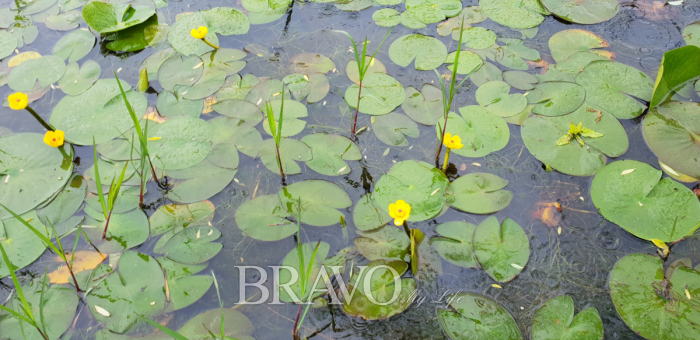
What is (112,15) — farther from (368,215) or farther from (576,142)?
(576,142)

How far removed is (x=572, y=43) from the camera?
9.00ft

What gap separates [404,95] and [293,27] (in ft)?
3.62

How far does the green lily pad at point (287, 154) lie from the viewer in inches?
86.8

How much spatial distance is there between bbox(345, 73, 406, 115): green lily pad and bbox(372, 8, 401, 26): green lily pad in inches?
22.5

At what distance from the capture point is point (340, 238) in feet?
6.47

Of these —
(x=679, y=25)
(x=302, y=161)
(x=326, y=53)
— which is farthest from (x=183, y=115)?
(x=679, y=25)

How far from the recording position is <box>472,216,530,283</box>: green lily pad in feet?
5.97

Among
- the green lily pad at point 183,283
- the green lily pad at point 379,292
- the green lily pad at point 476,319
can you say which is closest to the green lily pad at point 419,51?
the green lily pad at point 379,292

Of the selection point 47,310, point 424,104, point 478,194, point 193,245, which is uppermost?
point 424,104

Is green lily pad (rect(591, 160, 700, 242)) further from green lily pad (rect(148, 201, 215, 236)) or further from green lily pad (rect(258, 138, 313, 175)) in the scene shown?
green lily pad (rect(148, 201, 215, 236))

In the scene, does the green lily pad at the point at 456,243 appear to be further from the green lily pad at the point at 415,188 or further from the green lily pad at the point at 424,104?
the green lily pad at the point at 424,104

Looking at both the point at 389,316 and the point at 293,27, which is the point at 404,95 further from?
the point at 389,316

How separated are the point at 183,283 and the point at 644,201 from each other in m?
2.39

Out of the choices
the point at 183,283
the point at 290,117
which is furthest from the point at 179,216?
the point at 290,117
